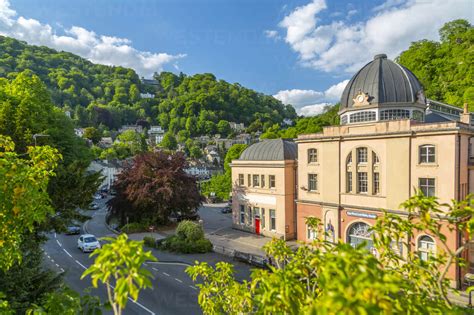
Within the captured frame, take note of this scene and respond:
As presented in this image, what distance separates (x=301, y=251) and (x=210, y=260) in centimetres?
1996

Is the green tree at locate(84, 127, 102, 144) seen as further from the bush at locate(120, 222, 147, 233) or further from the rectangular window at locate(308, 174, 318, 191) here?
the rectangular window at locate(308, 174, 318, 191)

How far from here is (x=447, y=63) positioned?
5131cm

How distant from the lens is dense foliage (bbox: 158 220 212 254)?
86.9ft

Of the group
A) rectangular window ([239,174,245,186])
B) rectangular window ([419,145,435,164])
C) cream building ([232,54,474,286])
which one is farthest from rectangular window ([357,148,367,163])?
rectangular window ([239,174,245,186])

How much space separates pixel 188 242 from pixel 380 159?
17.2 meters

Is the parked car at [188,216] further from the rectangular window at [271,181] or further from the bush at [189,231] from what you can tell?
the rectangular window at [271,181]

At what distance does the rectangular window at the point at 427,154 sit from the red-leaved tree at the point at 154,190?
21975 mm

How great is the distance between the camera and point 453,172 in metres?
18.6

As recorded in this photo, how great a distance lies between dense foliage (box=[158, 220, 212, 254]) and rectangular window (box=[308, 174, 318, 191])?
10.4 metres

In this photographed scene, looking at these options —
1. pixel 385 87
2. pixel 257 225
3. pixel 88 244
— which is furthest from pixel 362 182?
pixel 88 244

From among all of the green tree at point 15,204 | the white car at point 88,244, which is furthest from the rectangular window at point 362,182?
the white car at point 88,244

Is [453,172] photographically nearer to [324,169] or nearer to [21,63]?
[324,169]

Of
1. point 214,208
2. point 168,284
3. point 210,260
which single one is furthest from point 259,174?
point 214,208

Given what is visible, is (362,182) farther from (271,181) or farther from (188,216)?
(188,216)
